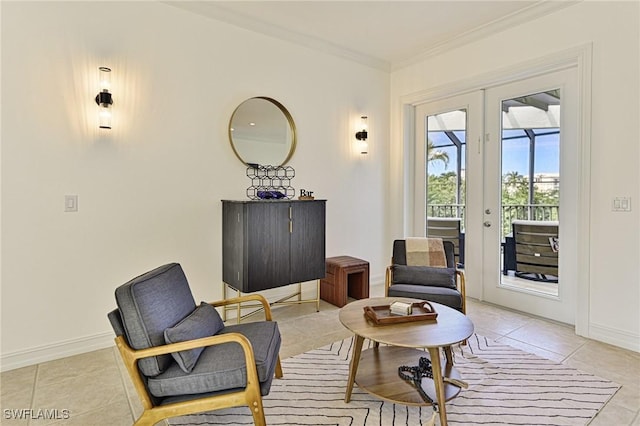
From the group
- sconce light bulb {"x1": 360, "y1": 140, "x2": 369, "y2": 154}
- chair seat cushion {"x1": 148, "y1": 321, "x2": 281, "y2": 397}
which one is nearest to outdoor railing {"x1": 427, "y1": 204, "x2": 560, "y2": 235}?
sconce light bulb {"x1": 360, "y1": 140, "x2": 369, "y2": 154}

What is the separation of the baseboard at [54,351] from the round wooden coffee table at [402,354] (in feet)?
6.64

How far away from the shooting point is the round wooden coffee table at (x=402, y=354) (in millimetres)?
1864

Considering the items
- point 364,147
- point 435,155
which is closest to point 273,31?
point 364,147

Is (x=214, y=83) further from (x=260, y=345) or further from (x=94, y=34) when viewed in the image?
(x=260, y=345)

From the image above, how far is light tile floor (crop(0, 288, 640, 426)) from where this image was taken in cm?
205

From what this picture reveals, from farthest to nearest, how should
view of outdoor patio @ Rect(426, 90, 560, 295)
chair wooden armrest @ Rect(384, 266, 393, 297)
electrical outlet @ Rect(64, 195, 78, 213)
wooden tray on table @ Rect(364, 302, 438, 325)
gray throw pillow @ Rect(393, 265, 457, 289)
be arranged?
view of outdoor patio @ Rect(426, 90, 560, 295)
gray throw pillow @ Rect(393, 265, 457, 289)
chair wooden armrest @ Rect(384, 266, 393, 297)
electrical outlet @ Rect(64, 195, 78, 213)
wooden tray on table @ Rect(364, 302, 438, 325)

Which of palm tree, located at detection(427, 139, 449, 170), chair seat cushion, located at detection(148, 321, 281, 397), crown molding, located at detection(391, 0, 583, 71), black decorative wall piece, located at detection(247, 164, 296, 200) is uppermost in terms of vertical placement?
crown molding, located at detection(391, 0, 583, 71)

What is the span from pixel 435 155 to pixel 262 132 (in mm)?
2214

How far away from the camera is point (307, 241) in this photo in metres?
3.60

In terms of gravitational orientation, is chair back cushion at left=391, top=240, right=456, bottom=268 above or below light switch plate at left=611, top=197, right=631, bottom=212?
below

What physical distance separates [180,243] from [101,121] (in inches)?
46.4

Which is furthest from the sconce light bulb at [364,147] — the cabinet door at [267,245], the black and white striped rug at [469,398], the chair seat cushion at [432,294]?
the black and white striped rug at [469,398]

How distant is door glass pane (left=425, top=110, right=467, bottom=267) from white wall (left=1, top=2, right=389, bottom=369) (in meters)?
1.70

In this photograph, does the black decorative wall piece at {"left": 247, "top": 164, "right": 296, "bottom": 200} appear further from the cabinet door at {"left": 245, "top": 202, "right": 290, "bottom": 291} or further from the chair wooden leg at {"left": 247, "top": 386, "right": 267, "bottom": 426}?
the chair wooden leg at {"left": 247, "top": 386, "right": 267, "bottom": 426}
